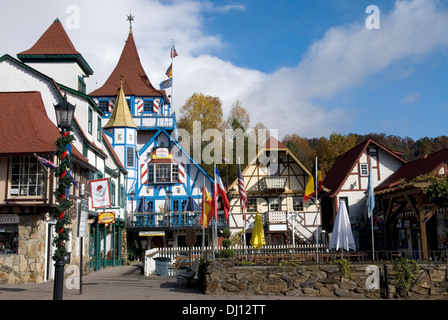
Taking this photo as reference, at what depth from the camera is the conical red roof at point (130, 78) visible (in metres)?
49.4

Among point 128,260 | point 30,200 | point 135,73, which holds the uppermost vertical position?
point 135,73

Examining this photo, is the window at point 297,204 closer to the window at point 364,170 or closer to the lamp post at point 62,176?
the window at point 364,170

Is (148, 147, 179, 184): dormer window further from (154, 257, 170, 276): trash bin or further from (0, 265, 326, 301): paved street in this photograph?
(0, 265, 326, 301): paved street

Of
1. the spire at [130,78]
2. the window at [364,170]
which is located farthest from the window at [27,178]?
the spire at [130,78]

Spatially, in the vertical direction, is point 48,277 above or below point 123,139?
below

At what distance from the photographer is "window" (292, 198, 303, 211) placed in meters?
38.2

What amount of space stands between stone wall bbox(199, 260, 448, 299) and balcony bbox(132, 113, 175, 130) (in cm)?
2920

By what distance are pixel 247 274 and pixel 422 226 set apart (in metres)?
9.76

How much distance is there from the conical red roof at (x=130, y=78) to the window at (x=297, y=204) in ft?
59.6

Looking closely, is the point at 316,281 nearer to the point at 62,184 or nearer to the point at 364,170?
the point at 62,184

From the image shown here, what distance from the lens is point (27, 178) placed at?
1911 centimetres
